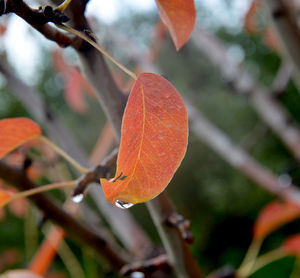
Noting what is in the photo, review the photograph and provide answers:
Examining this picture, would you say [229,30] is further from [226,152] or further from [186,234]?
[186,234]

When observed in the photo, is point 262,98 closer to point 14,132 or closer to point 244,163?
point 244,163

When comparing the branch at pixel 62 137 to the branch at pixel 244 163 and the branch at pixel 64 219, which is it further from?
the branch at pixel 244 163

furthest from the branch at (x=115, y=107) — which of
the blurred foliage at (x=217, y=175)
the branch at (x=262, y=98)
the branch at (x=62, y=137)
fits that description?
the blurred foliage at (x=217, y=175)

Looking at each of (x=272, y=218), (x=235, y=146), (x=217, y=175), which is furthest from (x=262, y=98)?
(x=217, y=175)

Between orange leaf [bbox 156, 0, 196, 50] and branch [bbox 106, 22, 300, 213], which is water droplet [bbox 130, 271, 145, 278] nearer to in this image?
orange leaf [bbox 156, 0, 196, 50]

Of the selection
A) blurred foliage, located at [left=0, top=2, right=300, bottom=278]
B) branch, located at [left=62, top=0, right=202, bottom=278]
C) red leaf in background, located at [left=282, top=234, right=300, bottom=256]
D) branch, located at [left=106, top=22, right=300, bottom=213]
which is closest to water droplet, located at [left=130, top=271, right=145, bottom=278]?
branch, located at [left=62, top=0, right=202, bottom=278]
